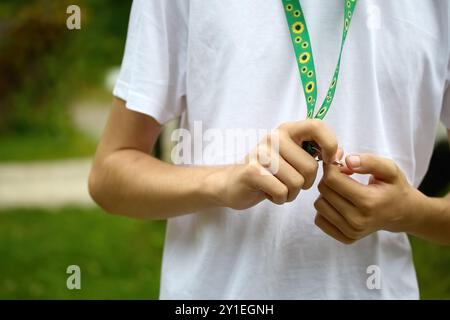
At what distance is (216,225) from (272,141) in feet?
0.99

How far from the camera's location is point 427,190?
5.58 meters

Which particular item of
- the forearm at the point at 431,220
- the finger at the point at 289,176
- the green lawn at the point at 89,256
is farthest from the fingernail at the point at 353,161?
the green lawn at the point at 89,256

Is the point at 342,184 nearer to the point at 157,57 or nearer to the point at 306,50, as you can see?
the point at 306,50

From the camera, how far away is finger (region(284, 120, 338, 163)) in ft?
4.11

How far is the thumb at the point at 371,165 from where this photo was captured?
4.38 ft

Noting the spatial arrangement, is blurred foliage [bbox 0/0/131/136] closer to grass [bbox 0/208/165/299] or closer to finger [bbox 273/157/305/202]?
grass [bbox 0/208/165/299]

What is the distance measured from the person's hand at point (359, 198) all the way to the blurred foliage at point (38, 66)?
8.29 meters

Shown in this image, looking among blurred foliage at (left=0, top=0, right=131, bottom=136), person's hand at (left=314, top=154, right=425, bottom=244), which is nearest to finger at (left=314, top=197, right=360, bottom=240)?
person's hand at (left=314, top=154, right=425, bottom=244)

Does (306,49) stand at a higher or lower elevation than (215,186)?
higher

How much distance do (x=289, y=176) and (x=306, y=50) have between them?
10.7 inches

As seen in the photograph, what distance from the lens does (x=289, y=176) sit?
1285 mm

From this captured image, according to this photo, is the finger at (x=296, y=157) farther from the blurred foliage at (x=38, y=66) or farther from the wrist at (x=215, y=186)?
the blurred foliage at (x=38, y=66)

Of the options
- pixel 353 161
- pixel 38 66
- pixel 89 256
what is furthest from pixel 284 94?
pixel 38 66

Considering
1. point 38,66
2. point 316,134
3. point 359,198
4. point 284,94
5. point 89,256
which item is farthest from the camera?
point 38,66
